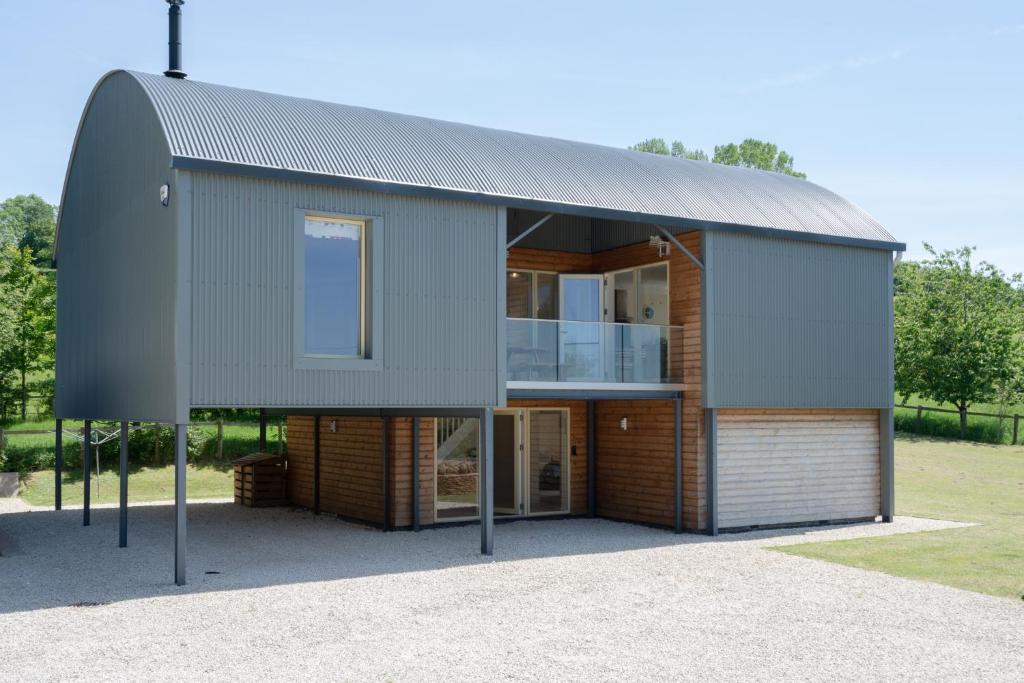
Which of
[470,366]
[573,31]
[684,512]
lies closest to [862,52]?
[573,31]

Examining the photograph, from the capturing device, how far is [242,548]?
1391cm

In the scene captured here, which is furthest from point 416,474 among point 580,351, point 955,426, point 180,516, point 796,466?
point 955,426

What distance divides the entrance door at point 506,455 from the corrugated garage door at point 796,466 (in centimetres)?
366

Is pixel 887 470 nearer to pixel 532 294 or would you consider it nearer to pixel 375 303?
pixel 532 294

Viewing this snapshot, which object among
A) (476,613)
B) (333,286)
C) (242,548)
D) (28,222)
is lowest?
(242,548)

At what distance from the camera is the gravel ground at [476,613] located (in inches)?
307

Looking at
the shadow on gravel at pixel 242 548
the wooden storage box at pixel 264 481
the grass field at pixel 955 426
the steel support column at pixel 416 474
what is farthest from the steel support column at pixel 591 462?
the grass field at pixel 955 426

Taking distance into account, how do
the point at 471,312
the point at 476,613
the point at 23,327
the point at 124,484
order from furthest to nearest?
the point at 23,327 → the point at 124,484 → the point at 471,312 → the point at 476,613

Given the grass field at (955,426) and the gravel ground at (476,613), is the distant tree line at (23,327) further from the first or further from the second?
the grass field at (955,426)

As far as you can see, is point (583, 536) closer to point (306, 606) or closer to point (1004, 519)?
point (306, 606)

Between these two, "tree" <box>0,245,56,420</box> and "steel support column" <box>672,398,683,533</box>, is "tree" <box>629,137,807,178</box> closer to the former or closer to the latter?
"tree" <box>0,245,56,420</box>

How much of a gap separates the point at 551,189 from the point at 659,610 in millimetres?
6688

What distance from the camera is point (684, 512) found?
15.9m

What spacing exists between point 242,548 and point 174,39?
8157mm
